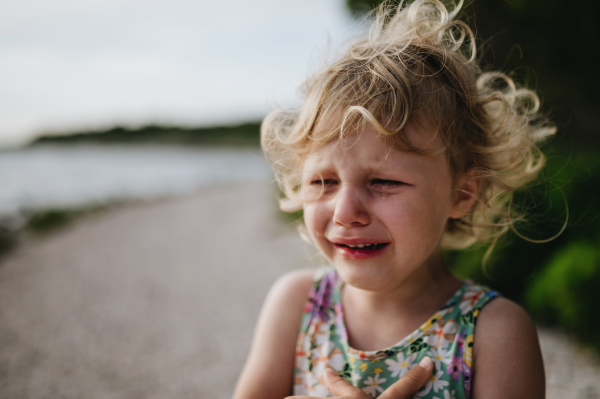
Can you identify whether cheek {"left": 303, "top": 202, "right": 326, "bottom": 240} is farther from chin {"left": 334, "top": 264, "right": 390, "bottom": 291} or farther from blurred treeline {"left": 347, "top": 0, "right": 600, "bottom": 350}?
blurred treeline {"left": 347, "top": 0, "right": 600, "bottom": 350}

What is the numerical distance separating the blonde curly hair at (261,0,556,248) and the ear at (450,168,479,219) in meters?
0.02

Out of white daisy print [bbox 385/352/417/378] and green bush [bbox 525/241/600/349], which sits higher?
white daisy print [bbox 385/352/417/378]

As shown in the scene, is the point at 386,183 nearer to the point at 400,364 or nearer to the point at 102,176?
the point at 400,364

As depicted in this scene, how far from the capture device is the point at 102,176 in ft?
48.0

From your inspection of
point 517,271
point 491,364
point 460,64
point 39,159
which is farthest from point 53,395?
point 39,159

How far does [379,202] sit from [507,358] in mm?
588

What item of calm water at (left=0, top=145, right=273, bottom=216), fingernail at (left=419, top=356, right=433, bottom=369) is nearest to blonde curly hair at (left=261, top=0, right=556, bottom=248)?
fingernail at (left=419, top=356, right=433, bottom=369)

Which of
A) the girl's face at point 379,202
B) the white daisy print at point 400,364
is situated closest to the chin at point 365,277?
the girl's face at point 379,202

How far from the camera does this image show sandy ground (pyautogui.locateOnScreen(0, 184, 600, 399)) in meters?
3.10

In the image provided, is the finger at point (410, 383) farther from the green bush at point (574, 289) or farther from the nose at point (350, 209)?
the green bush at point (574, 289)

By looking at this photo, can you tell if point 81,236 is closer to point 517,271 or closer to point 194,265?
point 194,265

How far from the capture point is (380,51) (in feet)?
4.33

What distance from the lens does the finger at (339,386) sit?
120 cm

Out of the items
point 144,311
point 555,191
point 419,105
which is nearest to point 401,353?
point 419,105
